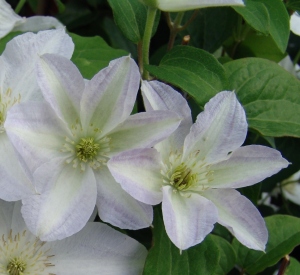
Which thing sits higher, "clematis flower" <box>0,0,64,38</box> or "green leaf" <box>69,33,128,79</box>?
"clematis flower" <box>0,0,64,38</box>

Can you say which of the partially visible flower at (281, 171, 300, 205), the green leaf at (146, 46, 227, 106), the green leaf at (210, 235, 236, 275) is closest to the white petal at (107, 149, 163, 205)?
the green leaf at (146, 46, 227, 106)

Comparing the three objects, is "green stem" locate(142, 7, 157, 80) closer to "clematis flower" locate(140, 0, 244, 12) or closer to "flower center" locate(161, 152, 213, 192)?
"clematis flower" locate(140, 0, 244, 12)

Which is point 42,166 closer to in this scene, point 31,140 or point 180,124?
point 31,140

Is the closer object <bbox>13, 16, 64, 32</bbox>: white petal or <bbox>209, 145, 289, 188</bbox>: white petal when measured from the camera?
<bbox>209, 145, 289, 188</bbox>: white petal

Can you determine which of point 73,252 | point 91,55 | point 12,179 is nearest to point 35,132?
point 12,179

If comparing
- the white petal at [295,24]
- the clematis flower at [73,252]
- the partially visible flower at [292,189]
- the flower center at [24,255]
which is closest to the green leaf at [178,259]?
the clematis flower at [73,252]

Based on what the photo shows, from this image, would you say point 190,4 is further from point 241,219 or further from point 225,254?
point 225,254

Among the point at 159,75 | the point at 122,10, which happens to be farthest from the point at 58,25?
the point at 159,75
